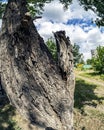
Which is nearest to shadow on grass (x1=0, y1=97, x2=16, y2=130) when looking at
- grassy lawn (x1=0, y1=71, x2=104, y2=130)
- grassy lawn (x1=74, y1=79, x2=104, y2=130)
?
grassy lawn (x1=0, y1=71, x2=104, y2=130)

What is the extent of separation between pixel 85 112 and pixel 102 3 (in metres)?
5.57

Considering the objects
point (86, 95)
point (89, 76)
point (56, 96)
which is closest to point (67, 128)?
point (56, 96)

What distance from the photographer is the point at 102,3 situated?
12617 mm

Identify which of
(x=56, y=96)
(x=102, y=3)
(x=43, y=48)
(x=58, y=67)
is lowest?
(x=56, y=96)

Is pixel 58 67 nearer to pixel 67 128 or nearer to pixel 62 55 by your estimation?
pixel 62 55

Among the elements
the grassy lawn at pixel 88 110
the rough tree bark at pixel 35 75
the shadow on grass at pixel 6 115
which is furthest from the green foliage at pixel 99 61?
the rough tree bark at pixel 35 75

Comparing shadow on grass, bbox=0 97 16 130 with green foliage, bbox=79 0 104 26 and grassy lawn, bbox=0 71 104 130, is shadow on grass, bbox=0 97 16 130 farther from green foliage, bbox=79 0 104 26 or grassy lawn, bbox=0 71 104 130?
green foliage, bbox=79 0 104 26

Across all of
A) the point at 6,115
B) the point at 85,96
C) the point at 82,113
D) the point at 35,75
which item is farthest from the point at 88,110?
the point at 35,75

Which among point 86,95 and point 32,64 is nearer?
point 32,64

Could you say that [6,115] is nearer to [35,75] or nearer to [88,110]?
[88,110]

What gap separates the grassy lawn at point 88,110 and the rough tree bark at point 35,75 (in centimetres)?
476

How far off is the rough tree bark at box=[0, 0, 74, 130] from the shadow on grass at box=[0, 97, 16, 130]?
430cm

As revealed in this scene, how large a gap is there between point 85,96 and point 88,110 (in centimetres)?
202

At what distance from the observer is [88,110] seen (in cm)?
1516
